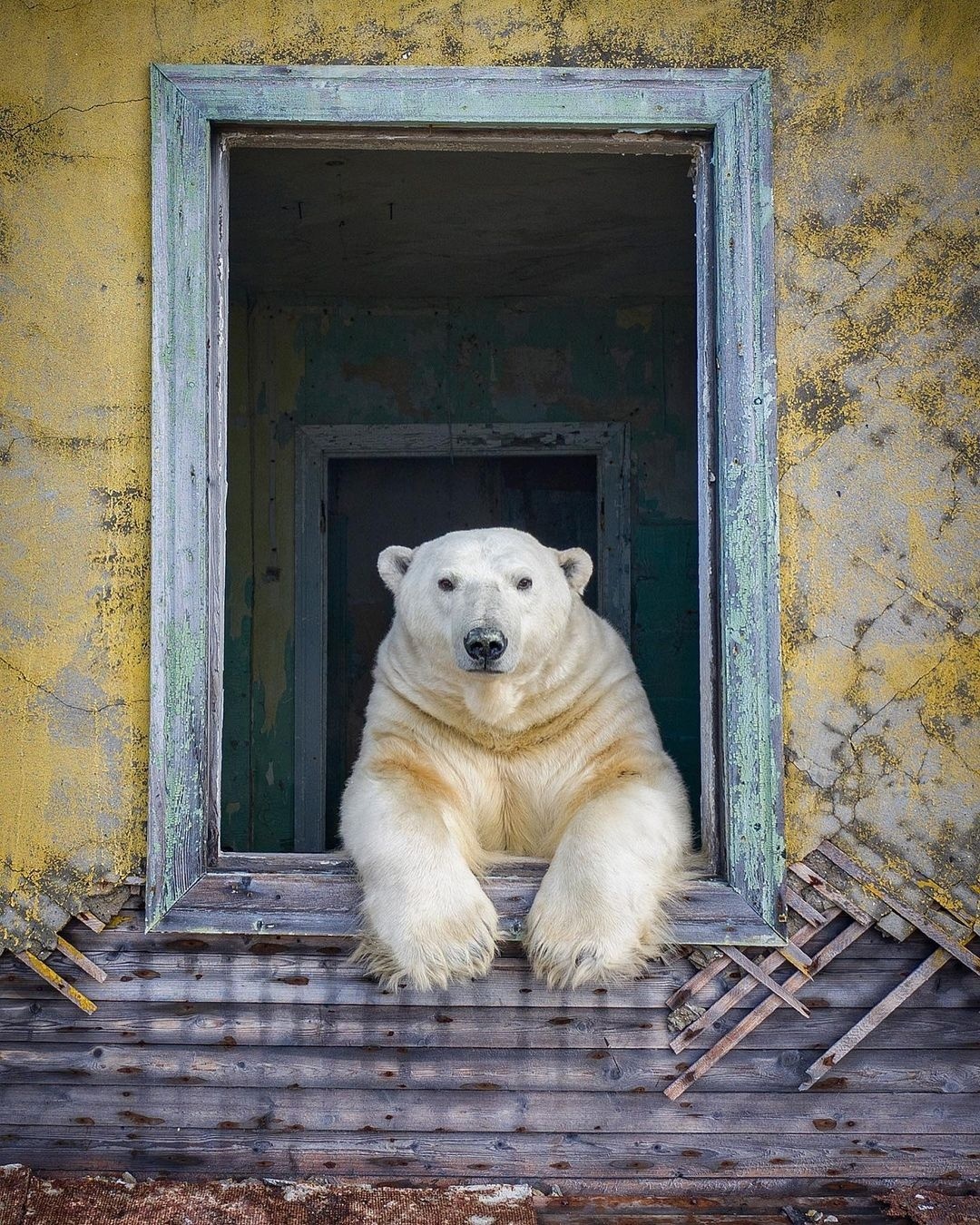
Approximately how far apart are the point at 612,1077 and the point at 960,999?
33.5 inches

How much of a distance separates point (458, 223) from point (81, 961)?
302 centimetres

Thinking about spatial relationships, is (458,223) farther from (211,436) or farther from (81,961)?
(81,961)

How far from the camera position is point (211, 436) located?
2770 mm

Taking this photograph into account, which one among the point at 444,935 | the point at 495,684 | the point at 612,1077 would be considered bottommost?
the point at 612,1077

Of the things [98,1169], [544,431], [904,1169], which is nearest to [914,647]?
[904,1169]

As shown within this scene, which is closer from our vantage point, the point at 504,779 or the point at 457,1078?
the point at 457,1078

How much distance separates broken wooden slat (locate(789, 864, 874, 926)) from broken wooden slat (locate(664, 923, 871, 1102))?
22mm

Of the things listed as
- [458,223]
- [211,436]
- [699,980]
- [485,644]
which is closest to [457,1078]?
[699,980]

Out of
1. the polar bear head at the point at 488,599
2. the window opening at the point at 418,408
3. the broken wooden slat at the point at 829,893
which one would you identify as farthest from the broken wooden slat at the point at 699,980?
the window opening at the point at 418,408

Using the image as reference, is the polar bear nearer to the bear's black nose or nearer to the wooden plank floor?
the bear's black nose

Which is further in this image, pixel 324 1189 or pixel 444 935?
pixel 324 1189

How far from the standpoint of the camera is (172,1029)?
271cm

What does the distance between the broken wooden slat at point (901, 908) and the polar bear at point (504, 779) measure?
1.15 feet

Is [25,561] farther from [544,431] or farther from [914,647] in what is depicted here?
[544,431]
